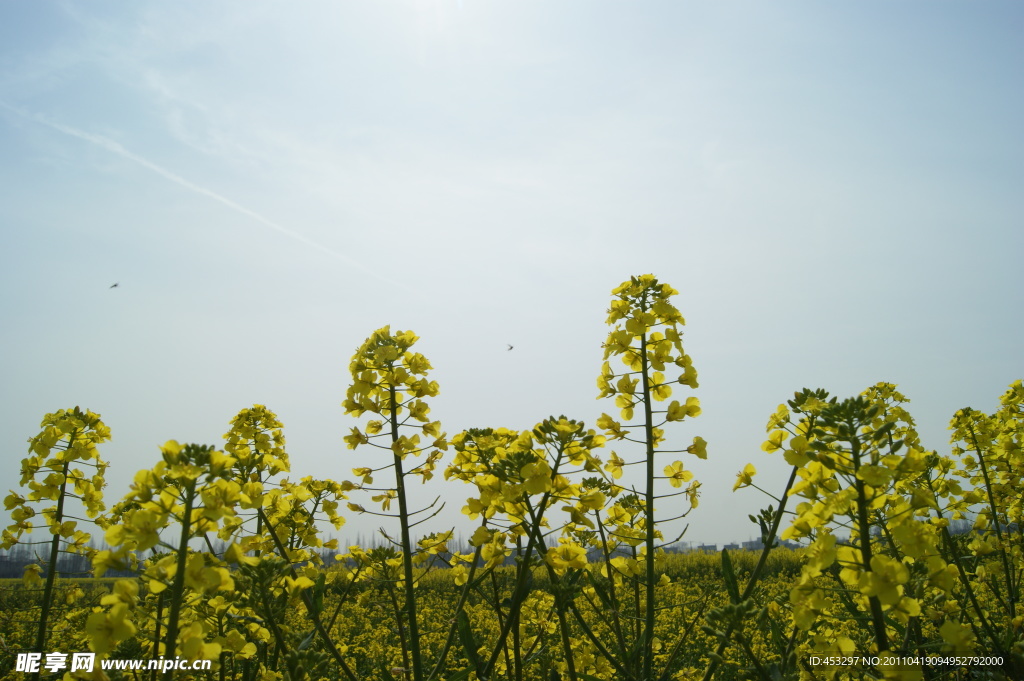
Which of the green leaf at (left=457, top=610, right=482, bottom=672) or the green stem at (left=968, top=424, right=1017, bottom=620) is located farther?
the green stem at (left=968, top=424, right=1017, bottom=620)

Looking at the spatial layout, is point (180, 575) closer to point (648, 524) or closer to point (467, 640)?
point (467, 640)

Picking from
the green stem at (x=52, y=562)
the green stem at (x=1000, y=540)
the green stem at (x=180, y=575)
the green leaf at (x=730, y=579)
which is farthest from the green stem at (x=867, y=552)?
the green stem at (x=52, y=562)

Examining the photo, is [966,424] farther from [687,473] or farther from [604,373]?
[604,373]

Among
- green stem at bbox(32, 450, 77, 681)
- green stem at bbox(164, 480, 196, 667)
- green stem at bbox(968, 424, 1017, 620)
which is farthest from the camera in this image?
green stem at bbox(968, 424, 1017, 620)

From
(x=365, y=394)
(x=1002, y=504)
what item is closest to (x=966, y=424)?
(x=1002, y=504)

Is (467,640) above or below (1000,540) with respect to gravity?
below

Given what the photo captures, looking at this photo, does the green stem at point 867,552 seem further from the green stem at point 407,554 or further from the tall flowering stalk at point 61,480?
the tall flowering stalk at point 61,480

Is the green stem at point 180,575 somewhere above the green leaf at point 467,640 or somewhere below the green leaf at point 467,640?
above

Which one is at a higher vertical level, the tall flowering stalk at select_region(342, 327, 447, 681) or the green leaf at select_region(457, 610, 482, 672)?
the tall flowering stalk at select_region(342, 327, 447, 681)

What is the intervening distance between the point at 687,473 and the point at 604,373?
78cm

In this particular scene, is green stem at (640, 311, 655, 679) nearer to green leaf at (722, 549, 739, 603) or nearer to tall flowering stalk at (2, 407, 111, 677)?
green leaf at (722, 549, 739, 603)

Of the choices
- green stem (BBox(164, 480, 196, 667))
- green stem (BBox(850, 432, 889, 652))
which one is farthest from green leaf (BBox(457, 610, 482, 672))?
green stem (BBox(850, 432, 889, 652))

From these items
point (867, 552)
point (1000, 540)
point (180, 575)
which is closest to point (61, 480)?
point (180, 575)

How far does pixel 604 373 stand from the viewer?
361 centimetres
